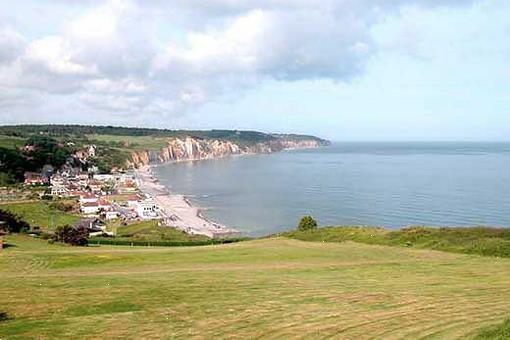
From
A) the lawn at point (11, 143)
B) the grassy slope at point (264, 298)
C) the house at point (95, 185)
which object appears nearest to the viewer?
the grassy slope at point (264, 298)

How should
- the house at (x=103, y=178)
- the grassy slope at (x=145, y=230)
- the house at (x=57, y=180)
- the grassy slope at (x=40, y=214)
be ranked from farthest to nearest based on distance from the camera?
the house at (x=103, y=178) < the house at (x=57, y=180) < the grassy slope at (x=40, y=214) < the grassy slope at (x=145, y=230)

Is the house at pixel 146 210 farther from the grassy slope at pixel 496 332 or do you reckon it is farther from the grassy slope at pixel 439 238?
the grassy slope at pixel 496 332

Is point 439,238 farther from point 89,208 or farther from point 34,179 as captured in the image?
point 34,179

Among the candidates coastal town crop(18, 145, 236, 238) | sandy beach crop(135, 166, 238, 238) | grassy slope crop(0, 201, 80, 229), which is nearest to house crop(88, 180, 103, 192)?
coastal town crop(18, 145, 236, 238)

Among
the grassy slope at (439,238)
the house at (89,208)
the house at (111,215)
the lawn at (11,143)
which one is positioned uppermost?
the lawn at (11,143)

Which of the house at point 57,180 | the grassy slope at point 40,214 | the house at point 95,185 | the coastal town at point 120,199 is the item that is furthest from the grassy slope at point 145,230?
the house at point 57,180

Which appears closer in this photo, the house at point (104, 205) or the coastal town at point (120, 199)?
the coastal town at point (120, 199)
